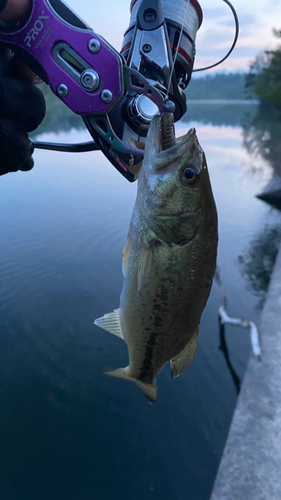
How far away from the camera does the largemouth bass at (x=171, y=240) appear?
134 cm

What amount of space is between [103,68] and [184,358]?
129cm

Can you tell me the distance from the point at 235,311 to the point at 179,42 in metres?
4.29

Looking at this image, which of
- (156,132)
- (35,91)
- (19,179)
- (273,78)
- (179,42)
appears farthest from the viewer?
(273,78)

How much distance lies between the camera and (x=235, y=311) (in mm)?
5379

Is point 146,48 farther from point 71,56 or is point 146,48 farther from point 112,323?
point 112,323

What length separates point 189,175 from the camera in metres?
1.36

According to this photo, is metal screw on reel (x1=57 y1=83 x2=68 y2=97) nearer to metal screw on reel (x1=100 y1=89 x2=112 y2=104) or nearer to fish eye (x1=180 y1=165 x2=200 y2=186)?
metal screw on reel (x1=100 y1=89 x2=112 y2=104)

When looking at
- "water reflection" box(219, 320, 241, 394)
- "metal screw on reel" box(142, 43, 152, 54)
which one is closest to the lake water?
"water reflection" box(219, 320, 241, 394)

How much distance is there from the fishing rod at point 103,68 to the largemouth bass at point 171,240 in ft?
0.62

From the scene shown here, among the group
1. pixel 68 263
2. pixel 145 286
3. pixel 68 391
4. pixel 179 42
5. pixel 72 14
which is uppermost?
pixel 179 42

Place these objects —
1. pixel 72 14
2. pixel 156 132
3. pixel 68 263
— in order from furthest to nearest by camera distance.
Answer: pixel 68 263 → pixel 72 14 → pixel 156 132

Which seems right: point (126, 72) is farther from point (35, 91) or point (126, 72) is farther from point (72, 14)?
point (35, 91)

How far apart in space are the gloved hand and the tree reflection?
4788 mm

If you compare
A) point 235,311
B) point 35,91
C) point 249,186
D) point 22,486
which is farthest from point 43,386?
point 249,186
